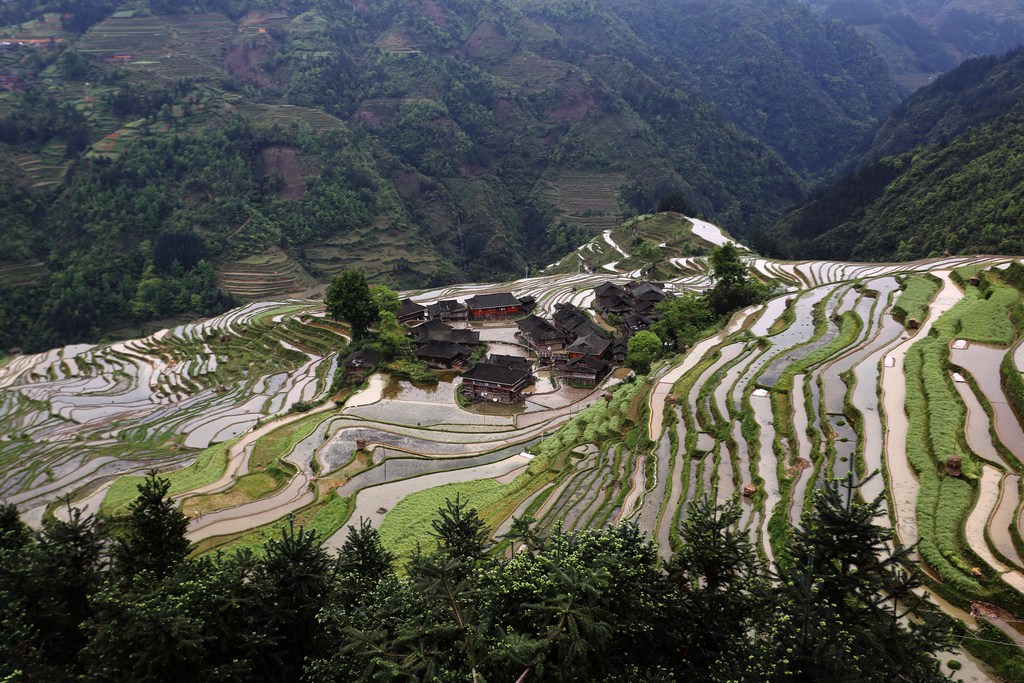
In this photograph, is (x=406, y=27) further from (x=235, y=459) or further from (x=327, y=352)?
(x=235, y=459)

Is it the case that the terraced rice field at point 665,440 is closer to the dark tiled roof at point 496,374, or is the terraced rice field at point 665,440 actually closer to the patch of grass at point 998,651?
the patch of grass at point 998,651

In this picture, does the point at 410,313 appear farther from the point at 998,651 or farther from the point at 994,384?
the point at 998,651

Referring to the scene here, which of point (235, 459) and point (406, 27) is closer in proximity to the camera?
point (235, 459)

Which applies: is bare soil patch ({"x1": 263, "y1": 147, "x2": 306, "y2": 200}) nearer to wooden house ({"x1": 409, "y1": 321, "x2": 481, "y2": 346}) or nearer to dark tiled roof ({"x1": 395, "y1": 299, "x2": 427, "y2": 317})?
dark tiled roof ({"x1": 395, "y1": 299, "x2": 427, "y2": 317})

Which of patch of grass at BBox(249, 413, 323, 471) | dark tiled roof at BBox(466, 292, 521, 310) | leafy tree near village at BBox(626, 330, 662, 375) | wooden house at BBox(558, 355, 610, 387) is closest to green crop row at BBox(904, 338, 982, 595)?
leafy tree near village at BBox(626, 330, 662, 375)

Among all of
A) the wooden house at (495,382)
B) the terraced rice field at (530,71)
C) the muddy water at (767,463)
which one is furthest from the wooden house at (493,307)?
the terraced rice field at (530,71)

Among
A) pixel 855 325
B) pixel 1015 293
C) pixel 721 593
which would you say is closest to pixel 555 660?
pixel 721 593

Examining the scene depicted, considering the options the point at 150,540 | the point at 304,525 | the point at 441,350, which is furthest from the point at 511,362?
the point at 150,540

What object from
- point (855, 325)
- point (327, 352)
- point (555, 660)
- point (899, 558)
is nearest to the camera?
point (899, 558)
